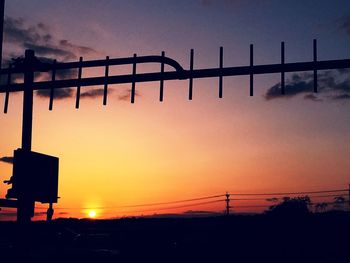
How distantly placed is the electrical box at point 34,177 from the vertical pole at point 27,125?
0.11 meters

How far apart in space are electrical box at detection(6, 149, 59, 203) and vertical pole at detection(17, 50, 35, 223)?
0.11 meters

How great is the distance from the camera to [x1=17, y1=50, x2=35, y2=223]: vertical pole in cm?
775

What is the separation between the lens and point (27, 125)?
26.5 feet

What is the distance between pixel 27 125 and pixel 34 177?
97cm

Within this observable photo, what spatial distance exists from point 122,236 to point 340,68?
780 inches

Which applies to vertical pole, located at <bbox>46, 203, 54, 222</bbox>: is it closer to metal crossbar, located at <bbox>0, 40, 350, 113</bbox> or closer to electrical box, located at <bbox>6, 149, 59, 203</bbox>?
electrical box, located at <bbox>6, 149, 59, 203</bbox>

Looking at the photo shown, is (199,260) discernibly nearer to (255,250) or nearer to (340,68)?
(255,250)

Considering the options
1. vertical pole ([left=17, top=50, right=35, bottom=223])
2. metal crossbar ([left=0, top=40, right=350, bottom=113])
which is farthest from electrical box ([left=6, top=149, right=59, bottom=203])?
metal crossbar ([left=0, top=40, right=350, bottom=113])

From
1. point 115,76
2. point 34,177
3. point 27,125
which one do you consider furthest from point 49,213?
point 115,76

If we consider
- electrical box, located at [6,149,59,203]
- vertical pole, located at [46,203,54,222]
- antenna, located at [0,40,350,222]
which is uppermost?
antenna, located at [0,40,350,222]

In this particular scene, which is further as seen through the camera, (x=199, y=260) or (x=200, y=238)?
(x=200, y=238)

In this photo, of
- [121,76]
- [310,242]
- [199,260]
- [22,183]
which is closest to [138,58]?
[121,76]

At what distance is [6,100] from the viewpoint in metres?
9.43

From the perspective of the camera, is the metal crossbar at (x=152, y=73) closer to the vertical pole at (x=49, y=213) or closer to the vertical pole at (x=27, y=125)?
the vertical pole at (x=27, y=125)
